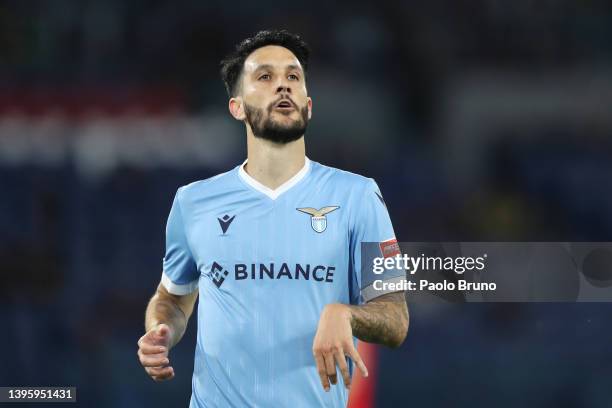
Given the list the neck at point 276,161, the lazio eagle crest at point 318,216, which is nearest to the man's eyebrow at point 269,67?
the neck at point 276,161

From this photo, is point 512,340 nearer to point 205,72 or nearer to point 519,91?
point 519,91

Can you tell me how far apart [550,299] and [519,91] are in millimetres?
1781

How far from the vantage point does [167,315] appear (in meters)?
3.23

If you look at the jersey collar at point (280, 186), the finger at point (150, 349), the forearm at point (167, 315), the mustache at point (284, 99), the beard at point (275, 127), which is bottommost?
the finger at point (150, 349)

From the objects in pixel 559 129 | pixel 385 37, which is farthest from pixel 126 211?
pixel 559 129

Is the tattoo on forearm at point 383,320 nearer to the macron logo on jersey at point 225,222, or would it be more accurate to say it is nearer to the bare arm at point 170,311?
the macron logo on jersey at point 225,222

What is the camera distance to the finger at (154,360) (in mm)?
2672

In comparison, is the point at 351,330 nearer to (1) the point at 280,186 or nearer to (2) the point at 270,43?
(1) the point at 280,186

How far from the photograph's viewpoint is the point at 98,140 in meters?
6.14

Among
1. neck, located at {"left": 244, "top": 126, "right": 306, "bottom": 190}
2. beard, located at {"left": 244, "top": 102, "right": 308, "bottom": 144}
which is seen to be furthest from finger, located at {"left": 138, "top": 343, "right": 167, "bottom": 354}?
beard, located at {"left": 244, "top": 102, "right": 308, "bottom": 144}

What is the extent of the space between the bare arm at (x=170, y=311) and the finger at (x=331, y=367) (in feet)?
3.28

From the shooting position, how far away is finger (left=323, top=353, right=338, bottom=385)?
2240mm

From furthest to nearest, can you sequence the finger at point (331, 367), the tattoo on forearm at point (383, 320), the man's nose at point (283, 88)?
the man's nose at point (283, 88) → the tattoo on forearm at point (383, 320) → the finger at point (331, 367)

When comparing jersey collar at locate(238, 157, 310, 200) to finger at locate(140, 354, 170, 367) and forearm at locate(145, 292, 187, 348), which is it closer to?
forearm at locate(145, 292, 187, 348)
